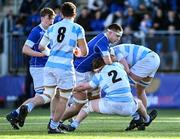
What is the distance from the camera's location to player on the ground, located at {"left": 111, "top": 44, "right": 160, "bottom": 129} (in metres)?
15.9

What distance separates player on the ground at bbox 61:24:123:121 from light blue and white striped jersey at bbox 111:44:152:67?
448 mm

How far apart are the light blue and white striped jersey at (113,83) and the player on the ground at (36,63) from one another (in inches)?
41.1

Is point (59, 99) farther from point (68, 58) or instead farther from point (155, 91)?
point (155, 91)

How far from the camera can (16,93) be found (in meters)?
25.5

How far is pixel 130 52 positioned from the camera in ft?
52.6

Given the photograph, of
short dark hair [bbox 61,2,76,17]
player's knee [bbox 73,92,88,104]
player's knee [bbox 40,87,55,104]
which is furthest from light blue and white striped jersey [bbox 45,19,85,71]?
player's knee [bbox 73,92,88,104]

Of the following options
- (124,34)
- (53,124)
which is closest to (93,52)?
(53,124)

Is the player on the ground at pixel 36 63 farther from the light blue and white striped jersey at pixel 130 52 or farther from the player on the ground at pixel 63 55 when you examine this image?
the light blue and white striped jersey at pixel 130 52

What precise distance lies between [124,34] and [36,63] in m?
9.17

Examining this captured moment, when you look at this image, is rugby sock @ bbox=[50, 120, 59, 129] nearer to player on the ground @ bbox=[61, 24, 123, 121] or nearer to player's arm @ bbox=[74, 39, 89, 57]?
player on the ground @ bbox=[61, 24, 123, 121]

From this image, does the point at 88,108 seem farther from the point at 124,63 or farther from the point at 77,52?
the point at 124,63

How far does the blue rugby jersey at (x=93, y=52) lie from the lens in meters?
15.2

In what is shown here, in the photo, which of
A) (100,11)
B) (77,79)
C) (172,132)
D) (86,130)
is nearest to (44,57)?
(77,79)

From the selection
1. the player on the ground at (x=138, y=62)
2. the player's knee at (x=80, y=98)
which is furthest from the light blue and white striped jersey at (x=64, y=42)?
the player on the ground at (x=138, y=62)
